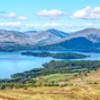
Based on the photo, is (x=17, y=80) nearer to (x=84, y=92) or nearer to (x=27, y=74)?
(x=27, y=74)

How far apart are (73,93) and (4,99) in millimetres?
24774

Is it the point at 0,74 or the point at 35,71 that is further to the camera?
the point at 35,71

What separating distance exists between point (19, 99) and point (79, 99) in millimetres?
18010

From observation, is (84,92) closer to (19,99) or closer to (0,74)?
(19,99)

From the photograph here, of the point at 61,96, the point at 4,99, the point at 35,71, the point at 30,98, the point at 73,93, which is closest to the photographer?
the point at 4,99

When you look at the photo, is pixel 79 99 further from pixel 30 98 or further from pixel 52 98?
pixel 30 98

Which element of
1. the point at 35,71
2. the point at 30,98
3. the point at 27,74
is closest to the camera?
the point at 30,98

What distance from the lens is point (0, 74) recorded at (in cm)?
16225

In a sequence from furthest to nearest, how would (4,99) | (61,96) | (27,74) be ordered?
1. (27,74)
2. (61,96)
3. (4,99)

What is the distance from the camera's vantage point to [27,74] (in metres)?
157

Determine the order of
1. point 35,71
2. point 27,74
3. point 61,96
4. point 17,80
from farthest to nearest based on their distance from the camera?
point 35,71, point 27,74, point 17,80, point 61,96

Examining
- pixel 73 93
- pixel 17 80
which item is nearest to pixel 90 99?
pixel 73 93

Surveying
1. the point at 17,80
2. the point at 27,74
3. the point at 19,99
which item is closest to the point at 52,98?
the point at 19,99

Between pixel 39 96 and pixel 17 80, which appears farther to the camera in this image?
pixel 17 80
